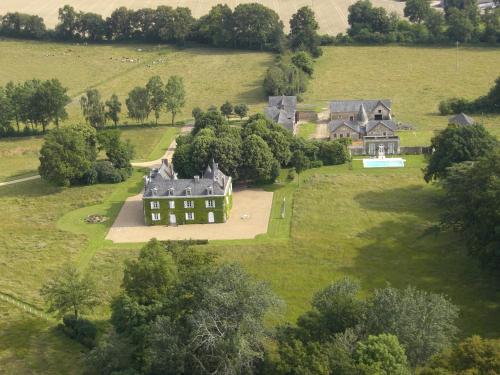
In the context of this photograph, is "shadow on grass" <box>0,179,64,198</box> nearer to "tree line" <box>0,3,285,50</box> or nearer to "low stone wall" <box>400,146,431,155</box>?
"low stone wall" <box>400,146,431,155</box>

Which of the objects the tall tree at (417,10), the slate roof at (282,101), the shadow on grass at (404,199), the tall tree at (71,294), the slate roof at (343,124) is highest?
the tall tree at (417,10)

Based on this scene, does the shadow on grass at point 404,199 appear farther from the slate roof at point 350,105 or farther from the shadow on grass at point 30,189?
the shadow on grass at point 30,189

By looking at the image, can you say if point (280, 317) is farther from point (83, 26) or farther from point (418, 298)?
point (83, 26)

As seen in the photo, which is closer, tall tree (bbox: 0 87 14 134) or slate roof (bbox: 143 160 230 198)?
slate roof (bbox: 143 160 230 198)

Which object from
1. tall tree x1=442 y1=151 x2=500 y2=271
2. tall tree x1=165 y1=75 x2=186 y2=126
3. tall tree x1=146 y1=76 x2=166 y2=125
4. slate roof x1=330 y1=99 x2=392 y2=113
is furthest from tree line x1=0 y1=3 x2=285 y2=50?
tall tree x1=442 y1=151 x2=500 y2=271

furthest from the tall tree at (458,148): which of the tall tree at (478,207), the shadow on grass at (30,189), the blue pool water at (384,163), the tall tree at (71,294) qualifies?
the shadow on grass at (30,189)

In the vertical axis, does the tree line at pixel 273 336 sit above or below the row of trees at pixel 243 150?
below

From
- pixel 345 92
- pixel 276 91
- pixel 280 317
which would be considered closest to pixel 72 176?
pixel 280 317
